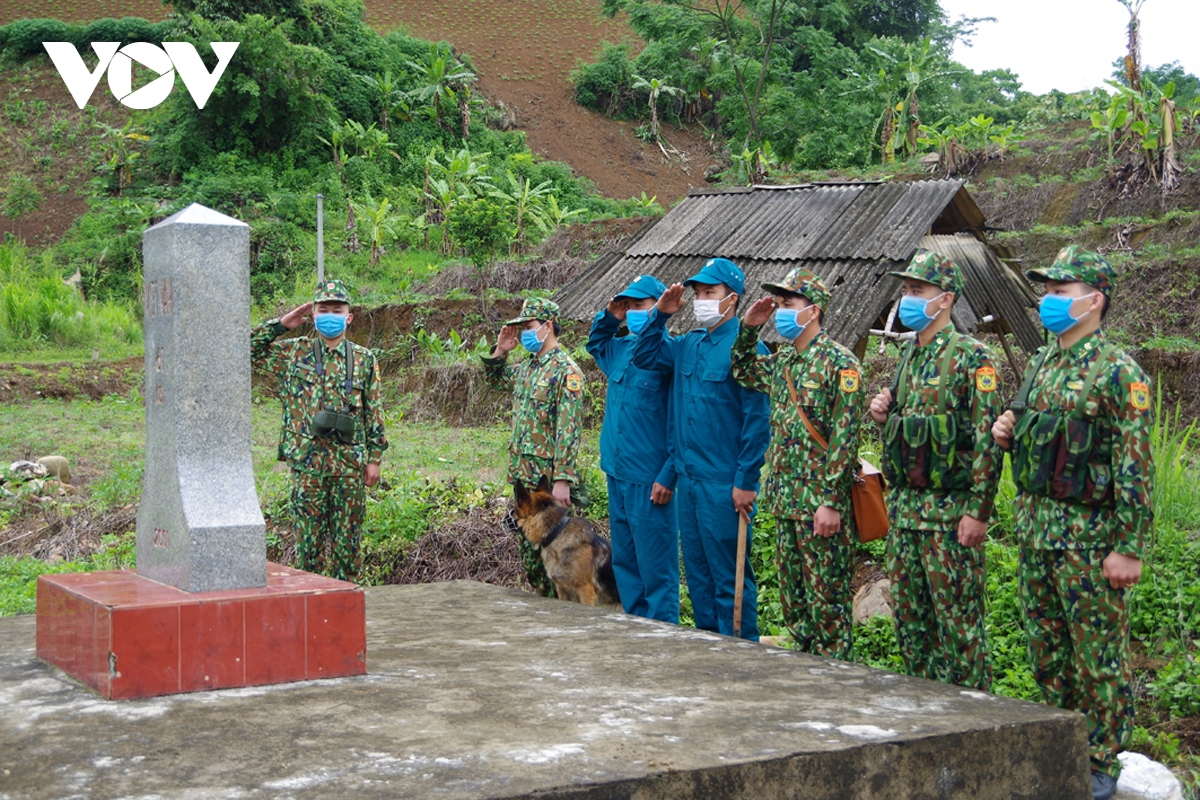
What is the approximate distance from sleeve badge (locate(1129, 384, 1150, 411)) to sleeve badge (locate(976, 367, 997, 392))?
Answer: 2.11ft

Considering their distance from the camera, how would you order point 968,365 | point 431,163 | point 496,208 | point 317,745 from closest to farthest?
point 317,745, point 968,365, point 496,208, point 431,163

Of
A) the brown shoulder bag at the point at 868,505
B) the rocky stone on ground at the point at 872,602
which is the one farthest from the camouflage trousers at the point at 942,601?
the rocky stone on ground at the point at 872,602

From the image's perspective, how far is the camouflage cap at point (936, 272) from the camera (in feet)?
14.9

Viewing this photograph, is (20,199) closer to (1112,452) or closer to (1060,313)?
(1060,313)

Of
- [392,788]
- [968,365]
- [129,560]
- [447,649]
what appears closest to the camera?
[392,788]

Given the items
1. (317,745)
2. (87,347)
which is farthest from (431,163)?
(317,745)

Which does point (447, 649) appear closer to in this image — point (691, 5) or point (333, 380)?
point (333, 380)

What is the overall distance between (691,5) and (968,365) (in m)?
24.7

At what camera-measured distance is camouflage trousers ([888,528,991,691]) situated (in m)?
4.36

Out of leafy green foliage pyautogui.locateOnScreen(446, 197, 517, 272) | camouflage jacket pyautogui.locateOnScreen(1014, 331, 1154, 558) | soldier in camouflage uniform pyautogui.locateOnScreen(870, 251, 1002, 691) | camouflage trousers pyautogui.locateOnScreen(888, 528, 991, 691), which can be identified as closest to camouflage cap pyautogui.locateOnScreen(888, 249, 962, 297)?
soldier in camouflage uniform pyautogui.locateOnScreen(870, 251, 1002, 691)

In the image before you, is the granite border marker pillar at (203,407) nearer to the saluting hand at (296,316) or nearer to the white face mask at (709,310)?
the saluting hand at (296,316)

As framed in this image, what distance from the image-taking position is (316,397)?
6254mm

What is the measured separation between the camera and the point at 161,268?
179 inches

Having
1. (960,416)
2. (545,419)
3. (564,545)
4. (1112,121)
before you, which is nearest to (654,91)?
(1112,121)
